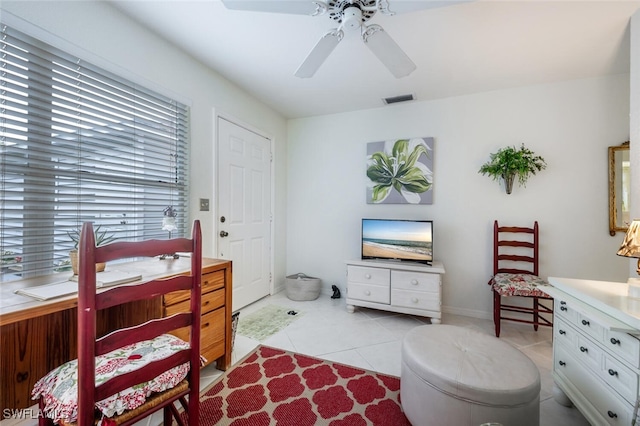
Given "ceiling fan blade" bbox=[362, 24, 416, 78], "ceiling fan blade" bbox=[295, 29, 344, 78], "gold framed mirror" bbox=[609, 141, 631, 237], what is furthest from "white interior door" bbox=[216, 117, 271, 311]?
"gold framed mirror" bbox=[609, 141, 631, 237]

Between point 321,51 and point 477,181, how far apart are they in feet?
7.54

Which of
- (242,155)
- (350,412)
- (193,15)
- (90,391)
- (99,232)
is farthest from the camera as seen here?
(242,155)

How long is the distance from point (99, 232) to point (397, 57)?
217 centimetres

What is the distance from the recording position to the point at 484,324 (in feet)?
9.11

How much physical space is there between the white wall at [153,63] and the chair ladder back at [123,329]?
1435 mm

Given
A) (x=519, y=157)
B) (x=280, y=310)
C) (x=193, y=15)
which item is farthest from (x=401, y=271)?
(x=193, y=15)

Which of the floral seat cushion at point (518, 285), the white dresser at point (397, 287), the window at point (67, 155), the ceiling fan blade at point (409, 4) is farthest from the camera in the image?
the white dresser at point (397, 287)

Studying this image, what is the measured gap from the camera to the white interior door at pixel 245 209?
2.79 metres

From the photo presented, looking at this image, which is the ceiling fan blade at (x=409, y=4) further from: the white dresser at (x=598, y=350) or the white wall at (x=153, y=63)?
the white wall at (x=153, y=63)

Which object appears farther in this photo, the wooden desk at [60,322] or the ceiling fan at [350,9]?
the ceiling fan at [350,9]

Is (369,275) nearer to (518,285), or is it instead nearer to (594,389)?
(518,285)

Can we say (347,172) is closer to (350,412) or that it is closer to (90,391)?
(350,412)

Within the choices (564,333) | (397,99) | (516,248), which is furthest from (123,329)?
(516,248)

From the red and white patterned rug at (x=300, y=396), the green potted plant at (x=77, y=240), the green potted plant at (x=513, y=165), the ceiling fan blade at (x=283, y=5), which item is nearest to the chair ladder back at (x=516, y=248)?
the green potted plant at (x=513, y=165)
